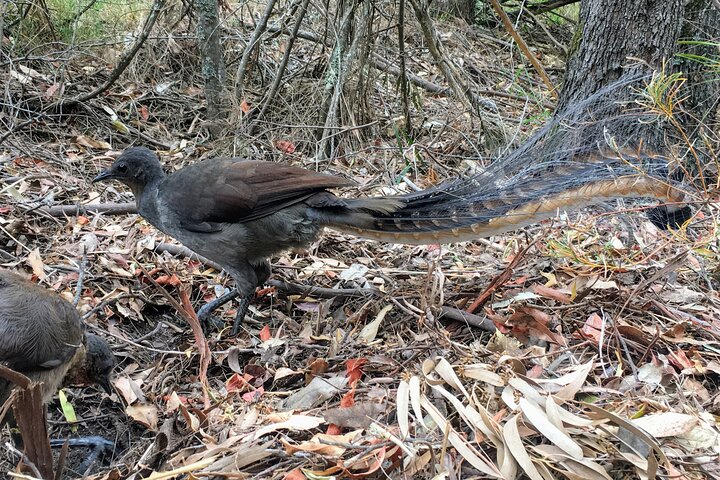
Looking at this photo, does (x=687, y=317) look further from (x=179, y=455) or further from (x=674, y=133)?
(x=179, y=455)

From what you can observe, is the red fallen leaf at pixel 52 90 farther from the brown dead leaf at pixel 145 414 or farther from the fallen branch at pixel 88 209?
the brown dead leaf at pixel 145 414

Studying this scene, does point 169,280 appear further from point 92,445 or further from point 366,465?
point 366,465

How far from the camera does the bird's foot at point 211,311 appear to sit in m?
3.46

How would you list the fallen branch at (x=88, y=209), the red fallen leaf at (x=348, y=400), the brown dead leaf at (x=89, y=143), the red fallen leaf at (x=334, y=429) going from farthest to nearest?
the brown dead leaf at (x=89, y=143)
the fallen branch at (x=88, y=209)
the red fallen leaf at (x=348, y=400)
the red fallen leaf at (x=334, y=429)

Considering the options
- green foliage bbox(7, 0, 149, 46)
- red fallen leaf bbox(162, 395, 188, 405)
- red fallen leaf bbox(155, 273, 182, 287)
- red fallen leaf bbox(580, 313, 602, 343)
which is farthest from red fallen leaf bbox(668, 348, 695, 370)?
green foliage bbox(7, 0, 149, 46)

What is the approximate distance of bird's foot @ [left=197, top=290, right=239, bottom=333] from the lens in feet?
11.4

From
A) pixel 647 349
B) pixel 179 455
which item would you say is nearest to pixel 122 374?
pixel 179 455

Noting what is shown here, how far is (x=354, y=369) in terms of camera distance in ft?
8.39

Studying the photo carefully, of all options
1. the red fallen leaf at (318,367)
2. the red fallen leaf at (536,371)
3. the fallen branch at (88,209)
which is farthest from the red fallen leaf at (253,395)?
the fallen branch at (88,209)

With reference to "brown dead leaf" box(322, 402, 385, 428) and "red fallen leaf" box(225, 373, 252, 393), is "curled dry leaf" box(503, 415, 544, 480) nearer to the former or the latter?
"brown dead leaf" box(322, 402, 385, 428)

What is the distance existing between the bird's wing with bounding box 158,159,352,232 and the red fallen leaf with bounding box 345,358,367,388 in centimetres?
107

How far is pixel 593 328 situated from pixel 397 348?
0.78 metres

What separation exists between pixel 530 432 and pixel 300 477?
70 cm

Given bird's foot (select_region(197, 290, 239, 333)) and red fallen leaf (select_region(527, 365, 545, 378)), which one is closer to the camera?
red fallen leaf (select_region(527, 365, 545, 378))
